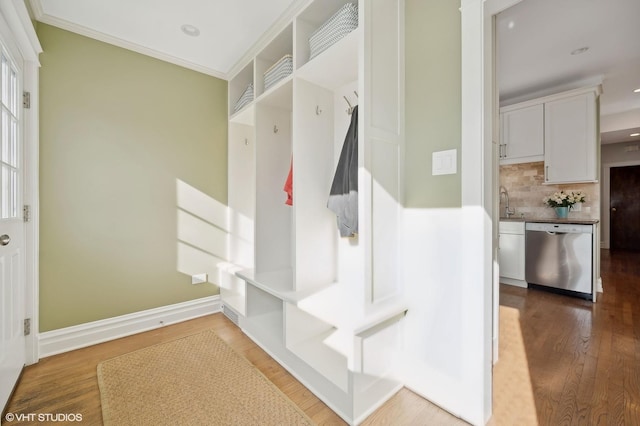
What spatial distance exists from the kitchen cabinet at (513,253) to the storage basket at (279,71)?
10.8 ft

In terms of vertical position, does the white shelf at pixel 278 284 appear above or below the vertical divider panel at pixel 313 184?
below

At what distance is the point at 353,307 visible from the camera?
155 cm

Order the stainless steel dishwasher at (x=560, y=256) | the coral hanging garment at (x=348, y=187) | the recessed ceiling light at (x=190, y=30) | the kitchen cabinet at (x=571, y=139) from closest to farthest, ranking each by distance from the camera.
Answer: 1. the coral hanging garment at (x=348, y=187)
2. the recessed ceiling light at (x=190, y=30)
3. the stainless steel dishwasher at (x=560, y=256)
4. the kitchen cabinet at (x=571, y=139)

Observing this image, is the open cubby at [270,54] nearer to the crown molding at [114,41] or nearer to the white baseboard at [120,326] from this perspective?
the crown molding at [114,41]

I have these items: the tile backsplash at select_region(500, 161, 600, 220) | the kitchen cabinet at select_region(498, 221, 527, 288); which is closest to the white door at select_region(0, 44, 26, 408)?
the kitchen cabinet at select_region(498, 221, 527, 288)

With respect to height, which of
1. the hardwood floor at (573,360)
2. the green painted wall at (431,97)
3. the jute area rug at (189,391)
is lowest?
the jute area rug at (189,391)

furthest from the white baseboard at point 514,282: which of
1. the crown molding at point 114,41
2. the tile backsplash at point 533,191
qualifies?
the crown molding at point 114,41

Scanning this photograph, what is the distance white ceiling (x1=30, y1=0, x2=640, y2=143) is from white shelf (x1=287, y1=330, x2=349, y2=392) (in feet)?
7.55

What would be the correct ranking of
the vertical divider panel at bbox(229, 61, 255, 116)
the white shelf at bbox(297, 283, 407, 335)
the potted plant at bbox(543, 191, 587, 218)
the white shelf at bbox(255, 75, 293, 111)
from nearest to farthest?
the white shelf at bbox(297, 283, 407, 335), the white shelf at bbox(255, 75, 293, 111), the vertical divider panel at bbox(229, 61, 255, 116), the potted plant at bbox(543, 191, 587, 218)

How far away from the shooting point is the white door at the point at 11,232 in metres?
1.49

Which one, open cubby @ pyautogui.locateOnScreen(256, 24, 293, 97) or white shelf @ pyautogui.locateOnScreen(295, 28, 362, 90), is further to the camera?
open cubby @ pyautogui.locateOnScreen(256, 24, 293, 97)

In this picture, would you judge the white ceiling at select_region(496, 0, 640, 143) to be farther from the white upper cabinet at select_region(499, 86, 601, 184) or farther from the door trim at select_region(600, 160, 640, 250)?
the door trim at select_region(600, 160, 640, 250)

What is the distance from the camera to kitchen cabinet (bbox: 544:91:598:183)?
3.18m

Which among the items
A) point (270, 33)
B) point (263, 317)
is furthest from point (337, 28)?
point (263, 317)
